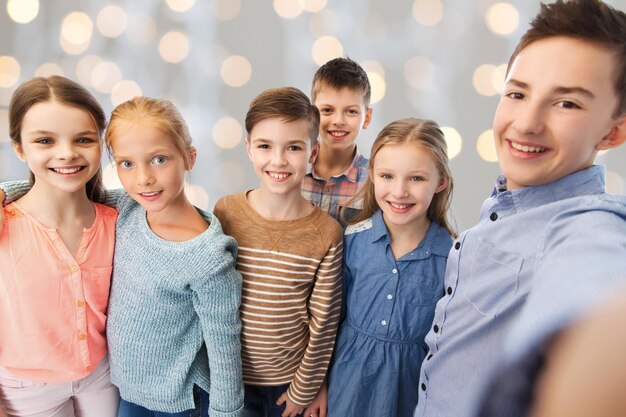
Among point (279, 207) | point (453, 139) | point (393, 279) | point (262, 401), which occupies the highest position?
point (453, 139)

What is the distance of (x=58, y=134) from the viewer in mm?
835

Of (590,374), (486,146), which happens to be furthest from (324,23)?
(590,374)

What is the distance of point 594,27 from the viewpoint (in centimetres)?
57

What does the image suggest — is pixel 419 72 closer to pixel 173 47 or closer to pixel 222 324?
pixel 173 47

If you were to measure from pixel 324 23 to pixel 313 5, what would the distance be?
7cm

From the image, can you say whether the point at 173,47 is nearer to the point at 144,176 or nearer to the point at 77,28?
the point at 77,28

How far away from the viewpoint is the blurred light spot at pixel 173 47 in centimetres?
159

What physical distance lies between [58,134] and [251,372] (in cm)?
63

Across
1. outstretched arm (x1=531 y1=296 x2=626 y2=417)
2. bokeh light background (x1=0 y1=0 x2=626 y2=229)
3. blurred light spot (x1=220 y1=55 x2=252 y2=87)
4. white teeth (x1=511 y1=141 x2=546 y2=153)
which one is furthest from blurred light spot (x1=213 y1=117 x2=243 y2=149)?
outstretched arm (x1=531 y1=296 x2=626 y2=417)

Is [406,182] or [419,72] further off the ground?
[419,72]

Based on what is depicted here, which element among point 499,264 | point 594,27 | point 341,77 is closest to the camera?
point 594,27

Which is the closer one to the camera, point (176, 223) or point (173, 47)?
point (176, 223)

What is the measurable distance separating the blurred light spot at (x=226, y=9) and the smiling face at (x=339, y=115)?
21.8 inches

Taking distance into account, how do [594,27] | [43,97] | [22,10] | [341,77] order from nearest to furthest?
1. [594,27]
2. [43,97]
3. [341,77]
4. [22,10]
